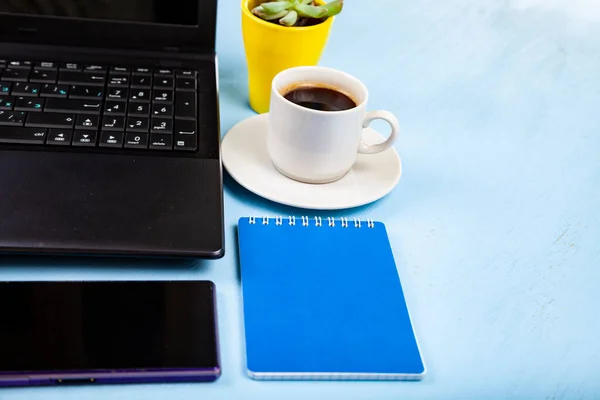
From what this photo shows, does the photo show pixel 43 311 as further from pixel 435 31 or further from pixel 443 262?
pixel 435 31

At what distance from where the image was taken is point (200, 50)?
54 cm

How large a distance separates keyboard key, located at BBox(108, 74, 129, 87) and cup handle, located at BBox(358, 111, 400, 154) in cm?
20

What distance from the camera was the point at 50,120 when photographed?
46cm

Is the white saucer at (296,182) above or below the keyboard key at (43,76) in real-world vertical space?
below

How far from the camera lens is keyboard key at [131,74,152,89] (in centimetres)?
50

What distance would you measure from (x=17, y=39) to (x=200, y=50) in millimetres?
150

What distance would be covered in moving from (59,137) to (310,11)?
0.23 m

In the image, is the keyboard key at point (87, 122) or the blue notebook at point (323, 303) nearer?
the blue notebook at point (323, 303)

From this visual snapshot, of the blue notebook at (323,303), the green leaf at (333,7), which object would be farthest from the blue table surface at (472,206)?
the green leaf at (333,7)

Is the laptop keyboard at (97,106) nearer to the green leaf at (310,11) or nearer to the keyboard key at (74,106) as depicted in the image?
the keyboard key at (74,106)

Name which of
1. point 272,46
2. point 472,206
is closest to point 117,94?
point 272,46

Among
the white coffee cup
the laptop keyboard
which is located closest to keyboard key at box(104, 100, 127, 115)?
the laptop keyboard

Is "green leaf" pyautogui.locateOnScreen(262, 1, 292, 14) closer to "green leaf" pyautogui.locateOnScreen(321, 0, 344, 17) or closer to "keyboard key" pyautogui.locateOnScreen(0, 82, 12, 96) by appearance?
"green leaf" pyautogui.locateOnScreen(321, 0, 344, 17)

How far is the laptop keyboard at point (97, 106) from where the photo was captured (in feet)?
1.48
